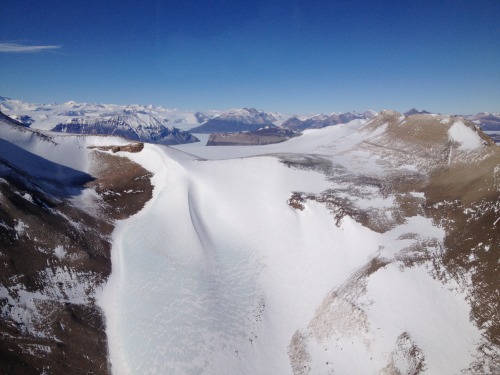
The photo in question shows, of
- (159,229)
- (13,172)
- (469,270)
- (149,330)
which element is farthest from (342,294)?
(13,172)

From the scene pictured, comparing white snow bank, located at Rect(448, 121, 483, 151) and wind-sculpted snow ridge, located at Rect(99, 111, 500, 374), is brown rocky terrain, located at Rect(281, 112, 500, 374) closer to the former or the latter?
wind-sculpted snow ridge, located at Rect(99, 111, 500, 374)

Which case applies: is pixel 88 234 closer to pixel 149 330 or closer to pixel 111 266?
pixel 111 266

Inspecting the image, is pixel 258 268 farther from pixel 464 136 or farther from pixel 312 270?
pixel 464 136

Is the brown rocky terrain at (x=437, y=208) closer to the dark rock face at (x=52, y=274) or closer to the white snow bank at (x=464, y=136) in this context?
the white snow bank at (x=464, y=136)

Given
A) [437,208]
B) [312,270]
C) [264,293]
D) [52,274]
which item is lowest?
[264,293]

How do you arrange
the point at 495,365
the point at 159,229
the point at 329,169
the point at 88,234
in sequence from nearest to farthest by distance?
the point at 495,365
the point at 88,234
the point at 159,229
the point at 329,169

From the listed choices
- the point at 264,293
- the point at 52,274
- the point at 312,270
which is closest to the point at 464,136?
the point at 312,270

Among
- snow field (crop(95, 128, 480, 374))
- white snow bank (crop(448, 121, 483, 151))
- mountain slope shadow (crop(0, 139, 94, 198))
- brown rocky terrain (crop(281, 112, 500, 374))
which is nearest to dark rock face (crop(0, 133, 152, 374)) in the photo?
mountain slope shadow (crop(0, 139, 94, 198))

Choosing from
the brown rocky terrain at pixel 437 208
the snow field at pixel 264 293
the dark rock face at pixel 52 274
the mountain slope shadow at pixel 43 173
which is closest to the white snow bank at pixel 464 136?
the brown rocky terrain at pixel 437 208
